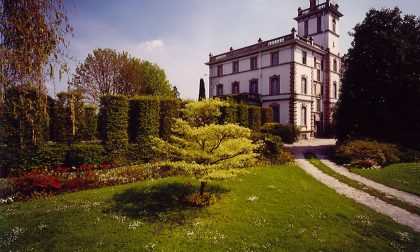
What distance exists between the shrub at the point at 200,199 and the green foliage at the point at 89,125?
11712mm

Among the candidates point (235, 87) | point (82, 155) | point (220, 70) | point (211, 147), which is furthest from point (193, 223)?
point (220, 70)

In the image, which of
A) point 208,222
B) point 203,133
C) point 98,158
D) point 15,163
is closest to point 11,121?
point 15,163

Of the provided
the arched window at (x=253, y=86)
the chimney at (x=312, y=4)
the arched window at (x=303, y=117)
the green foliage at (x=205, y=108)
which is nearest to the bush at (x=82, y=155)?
the green foliage at (x=205, y=108)

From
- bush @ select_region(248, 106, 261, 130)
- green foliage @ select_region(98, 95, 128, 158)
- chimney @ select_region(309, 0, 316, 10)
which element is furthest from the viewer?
chimney @ select_region(309, 0, 316, 10)

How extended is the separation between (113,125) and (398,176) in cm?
1980

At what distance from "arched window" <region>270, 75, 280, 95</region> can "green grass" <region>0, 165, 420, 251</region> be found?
93.9 ft

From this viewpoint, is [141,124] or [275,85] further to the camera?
[275,85]

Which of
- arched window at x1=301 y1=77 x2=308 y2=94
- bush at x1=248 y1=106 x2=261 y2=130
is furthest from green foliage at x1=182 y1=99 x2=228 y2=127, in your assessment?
arched window at x1=301 y1=77 x2=308 y2=94

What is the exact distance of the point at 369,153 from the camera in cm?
2131

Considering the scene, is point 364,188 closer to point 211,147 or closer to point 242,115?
point 211,147

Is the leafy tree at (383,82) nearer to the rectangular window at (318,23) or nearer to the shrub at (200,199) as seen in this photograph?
the rectangular window at (318,23)

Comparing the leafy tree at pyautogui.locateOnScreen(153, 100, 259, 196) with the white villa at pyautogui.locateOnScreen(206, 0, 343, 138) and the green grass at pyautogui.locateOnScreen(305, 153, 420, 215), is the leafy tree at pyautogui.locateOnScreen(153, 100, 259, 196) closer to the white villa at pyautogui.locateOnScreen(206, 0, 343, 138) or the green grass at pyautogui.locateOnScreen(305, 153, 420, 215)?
the green grass at pyautogui.locateOnScreen(305, 153, 420, 215)

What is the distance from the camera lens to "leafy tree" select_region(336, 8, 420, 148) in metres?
24.0

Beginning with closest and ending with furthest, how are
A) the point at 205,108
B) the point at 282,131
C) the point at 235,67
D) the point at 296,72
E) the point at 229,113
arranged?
the point at 205,108
the point at 229,113
the point at 282,131
the point at 296,72
the point at 235,67
